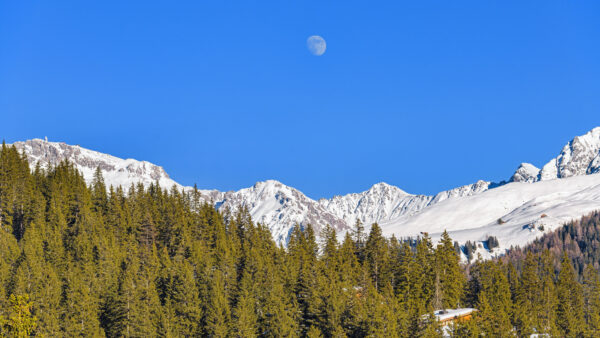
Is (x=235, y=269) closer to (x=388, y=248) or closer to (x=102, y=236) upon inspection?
(x=102, y=236)

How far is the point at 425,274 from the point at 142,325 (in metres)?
58.6

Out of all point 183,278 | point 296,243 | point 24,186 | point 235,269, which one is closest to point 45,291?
point 183,278

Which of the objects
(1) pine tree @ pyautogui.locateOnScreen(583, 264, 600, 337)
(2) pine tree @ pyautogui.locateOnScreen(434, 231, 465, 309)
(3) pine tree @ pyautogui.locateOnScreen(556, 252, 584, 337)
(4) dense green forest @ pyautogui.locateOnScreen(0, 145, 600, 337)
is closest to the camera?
(4) dense green forest @ pyautogui.locateOnScreen(0, 145, 600, 337)

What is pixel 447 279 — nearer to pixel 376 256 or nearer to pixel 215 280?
pixel 376 256

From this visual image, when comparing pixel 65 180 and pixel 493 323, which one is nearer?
pixel 493 323

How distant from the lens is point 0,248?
98625 mm

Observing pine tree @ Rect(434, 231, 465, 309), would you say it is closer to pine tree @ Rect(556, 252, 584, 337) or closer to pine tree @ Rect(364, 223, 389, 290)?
pine tree @ Rect(364, 223, 389, 290)

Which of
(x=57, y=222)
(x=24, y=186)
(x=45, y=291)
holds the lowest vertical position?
(x=45, y=291)

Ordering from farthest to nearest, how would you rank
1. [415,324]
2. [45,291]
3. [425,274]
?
[425,274], [415,324], [45,291]

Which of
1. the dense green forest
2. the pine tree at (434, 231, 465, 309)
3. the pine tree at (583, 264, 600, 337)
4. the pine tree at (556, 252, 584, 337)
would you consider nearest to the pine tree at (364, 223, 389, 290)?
the dense green forest

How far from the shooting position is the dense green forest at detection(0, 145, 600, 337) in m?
89.8

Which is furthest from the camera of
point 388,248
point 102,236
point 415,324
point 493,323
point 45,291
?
point 388,248

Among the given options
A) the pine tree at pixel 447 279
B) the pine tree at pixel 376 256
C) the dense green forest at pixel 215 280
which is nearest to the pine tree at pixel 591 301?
the dense green forest at pixel 215 280

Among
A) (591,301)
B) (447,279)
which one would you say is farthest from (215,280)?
(591,301)
